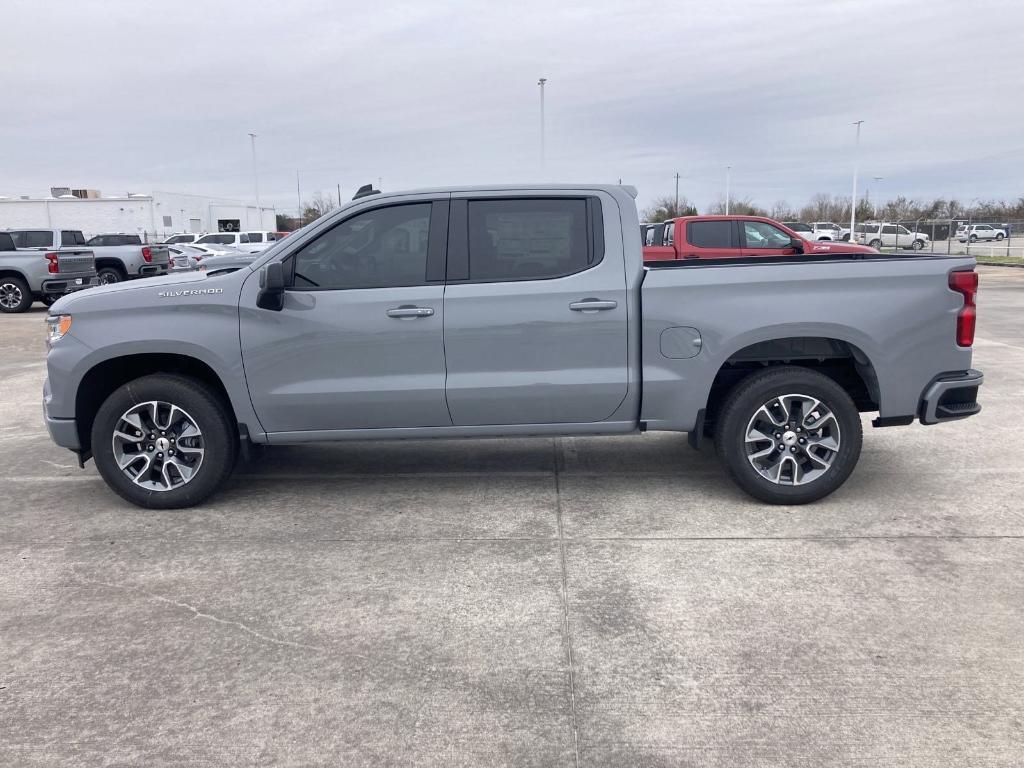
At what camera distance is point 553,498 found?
18.3 ft

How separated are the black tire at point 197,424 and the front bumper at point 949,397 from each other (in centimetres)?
430

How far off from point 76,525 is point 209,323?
4.84 ft

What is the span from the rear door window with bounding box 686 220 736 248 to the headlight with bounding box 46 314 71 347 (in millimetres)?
12199

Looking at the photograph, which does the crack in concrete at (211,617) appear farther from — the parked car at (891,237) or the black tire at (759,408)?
the parked car at (891,237)

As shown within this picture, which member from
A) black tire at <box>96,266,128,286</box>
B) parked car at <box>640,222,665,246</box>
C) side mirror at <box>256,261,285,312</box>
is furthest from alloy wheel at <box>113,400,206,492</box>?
black tire at <box>96,266,128,286</box>

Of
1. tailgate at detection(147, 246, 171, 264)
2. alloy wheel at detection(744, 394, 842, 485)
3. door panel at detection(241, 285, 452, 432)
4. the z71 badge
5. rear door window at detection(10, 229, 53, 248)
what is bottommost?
alloy wheel at detection(744, 394, 842, 485)

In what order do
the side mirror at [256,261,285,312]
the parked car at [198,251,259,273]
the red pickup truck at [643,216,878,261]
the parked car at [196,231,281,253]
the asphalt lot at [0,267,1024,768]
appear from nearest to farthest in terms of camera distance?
the asphalt lot at [0,267,1024,768] → the side mirror at [256,261,285,312] → the parked car at [198,251,259,273] → the red pickup truck at [643,216,878,261] → the parked car at [196,231,281,253]

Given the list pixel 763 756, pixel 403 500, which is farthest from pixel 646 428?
pixel 763 756

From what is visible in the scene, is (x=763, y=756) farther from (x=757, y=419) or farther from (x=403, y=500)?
(x=403, y=500)

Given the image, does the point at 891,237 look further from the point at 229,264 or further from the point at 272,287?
the point at 272,287

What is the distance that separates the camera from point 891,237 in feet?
157

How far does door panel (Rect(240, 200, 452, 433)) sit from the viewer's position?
5.16 metres

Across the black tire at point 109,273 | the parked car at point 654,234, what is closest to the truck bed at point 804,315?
the parked car at point 654,234

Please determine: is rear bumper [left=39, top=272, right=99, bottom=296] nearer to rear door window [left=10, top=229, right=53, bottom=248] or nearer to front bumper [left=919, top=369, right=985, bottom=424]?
rear door window [left=10, top=229, right=53, bottom=248]
